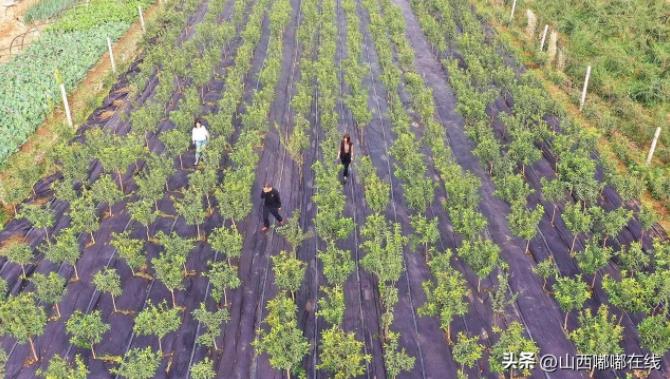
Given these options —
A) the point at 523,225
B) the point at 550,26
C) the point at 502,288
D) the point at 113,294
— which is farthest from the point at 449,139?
the point at 550,26

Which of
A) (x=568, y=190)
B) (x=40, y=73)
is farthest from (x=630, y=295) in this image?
(x=40, y=73)

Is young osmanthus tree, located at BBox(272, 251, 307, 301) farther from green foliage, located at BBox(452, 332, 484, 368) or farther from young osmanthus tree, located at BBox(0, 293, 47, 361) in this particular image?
young osmanthus tree, located at BBox(0, 293, 47, 361)

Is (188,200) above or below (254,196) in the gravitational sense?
above

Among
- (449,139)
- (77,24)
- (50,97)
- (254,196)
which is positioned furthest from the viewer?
(77,24)

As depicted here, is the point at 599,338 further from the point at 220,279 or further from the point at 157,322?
the point at 157,322

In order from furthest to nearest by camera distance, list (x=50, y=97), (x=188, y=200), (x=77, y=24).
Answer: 1. (x=77, y=24)
2. (x=50, y=97)
3. (x=188, y=200)

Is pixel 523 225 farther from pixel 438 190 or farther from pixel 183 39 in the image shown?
pixel 183 39
